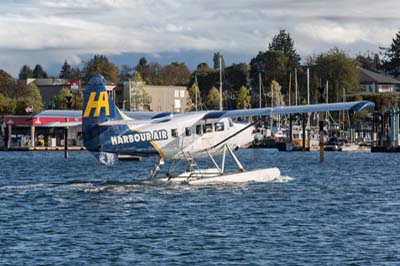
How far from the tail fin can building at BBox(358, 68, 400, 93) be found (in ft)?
394

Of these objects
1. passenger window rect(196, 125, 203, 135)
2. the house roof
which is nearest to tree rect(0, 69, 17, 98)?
the house roof

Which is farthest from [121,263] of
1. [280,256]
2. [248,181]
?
[248,181]

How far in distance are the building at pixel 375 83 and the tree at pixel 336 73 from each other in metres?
13.9

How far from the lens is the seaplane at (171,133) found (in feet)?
117

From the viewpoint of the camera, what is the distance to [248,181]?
39.2 meters

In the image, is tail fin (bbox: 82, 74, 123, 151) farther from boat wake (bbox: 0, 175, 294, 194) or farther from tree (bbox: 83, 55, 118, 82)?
tree (bbox: 83, 55, 118, 82)

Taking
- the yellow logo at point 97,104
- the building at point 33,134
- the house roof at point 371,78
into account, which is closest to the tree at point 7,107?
the building at point 33,134

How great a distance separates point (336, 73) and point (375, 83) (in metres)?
18.1

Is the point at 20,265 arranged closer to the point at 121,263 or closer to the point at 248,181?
the point at 121,263

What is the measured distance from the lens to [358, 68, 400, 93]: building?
504 feet

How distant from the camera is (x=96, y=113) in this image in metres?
35.8

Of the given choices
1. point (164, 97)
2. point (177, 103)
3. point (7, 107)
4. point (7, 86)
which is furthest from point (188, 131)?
point (7, 86)

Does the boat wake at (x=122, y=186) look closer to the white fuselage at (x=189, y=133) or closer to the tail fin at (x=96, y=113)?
the white fuselage at (x=189, y=133)

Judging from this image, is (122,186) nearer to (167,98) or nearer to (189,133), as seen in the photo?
(189,133)
